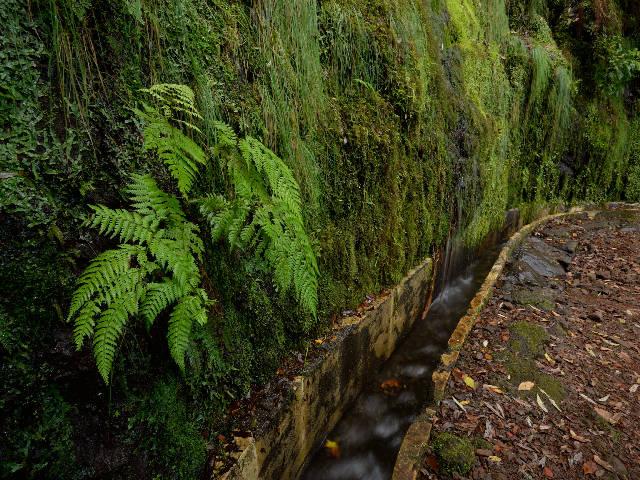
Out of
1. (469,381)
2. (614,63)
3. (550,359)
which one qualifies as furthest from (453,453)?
(614,63)

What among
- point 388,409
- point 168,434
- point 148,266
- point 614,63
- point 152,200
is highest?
point 614,63

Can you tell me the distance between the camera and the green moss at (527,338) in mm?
3938

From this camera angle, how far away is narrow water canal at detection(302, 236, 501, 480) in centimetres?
339

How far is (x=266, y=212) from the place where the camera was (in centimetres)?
206

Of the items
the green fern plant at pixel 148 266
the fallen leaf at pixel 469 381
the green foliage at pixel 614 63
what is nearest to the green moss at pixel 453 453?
the fallen leaf at pixel 469 381

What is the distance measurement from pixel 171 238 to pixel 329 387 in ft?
6.92

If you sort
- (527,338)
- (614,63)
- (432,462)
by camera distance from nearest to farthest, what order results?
(432,462)
(527,338)
(614,63)

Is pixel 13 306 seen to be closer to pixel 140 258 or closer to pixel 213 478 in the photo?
pixel 140 258

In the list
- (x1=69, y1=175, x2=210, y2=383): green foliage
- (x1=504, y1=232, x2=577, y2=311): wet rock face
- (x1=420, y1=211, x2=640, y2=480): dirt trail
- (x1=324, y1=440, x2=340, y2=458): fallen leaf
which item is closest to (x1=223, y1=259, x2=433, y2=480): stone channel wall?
(x1=324, y1=440, x2=340, y2=458): fallen leaf

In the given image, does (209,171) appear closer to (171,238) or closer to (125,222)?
(171,238)

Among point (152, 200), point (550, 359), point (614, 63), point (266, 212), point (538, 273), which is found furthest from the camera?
point (614, 63)

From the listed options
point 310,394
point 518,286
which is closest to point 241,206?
point 310,394

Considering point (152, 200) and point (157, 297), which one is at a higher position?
point (152, 200)

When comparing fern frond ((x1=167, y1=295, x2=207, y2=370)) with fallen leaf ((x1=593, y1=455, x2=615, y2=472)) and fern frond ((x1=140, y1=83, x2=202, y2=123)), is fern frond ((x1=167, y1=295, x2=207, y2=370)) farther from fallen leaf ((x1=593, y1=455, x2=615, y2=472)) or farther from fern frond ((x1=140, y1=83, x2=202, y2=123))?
fallen leaf ((x1=593, y1=455, x2=615, y2=472))
